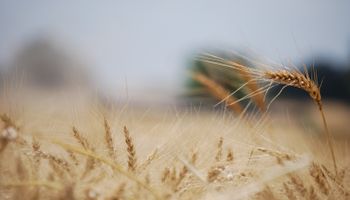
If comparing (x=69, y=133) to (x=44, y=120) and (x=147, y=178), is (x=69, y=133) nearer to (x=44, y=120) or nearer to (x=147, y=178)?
(x=44, y=120)

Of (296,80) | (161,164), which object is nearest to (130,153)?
(161,164)

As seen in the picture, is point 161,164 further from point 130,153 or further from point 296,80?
point 296,80

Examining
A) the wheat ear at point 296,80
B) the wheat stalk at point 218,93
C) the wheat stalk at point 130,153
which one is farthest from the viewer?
the wheat stalk at point 218,93

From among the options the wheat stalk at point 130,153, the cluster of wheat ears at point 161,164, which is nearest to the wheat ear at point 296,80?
the cluster of wheat ears at point 161,164

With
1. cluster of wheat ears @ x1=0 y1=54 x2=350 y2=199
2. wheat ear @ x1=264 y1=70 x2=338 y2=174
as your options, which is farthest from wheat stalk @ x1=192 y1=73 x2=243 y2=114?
wheat ear @ x1=264 y1=70 x2=338 y2=174

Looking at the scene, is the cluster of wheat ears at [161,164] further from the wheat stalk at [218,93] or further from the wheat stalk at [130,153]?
the wheat stalk at [218,93]

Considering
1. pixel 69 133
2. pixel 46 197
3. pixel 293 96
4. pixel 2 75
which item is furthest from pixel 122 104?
pixel 293 96

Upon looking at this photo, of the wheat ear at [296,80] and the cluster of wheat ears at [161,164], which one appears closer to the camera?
A: the cluster of wheat ears at [161,164]

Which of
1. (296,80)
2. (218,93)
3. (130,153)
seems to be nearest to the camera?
(130,153)

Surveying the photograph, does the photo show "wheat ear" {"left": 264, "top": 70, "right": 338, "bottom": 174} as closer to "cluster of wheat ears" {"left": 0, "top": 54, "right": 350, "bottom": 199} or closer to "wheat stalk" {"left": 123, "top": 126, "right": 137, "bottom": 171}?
"cluster of wheat ears" {"left": 0, "top": 54, "right": 350, "bottom": 199}
